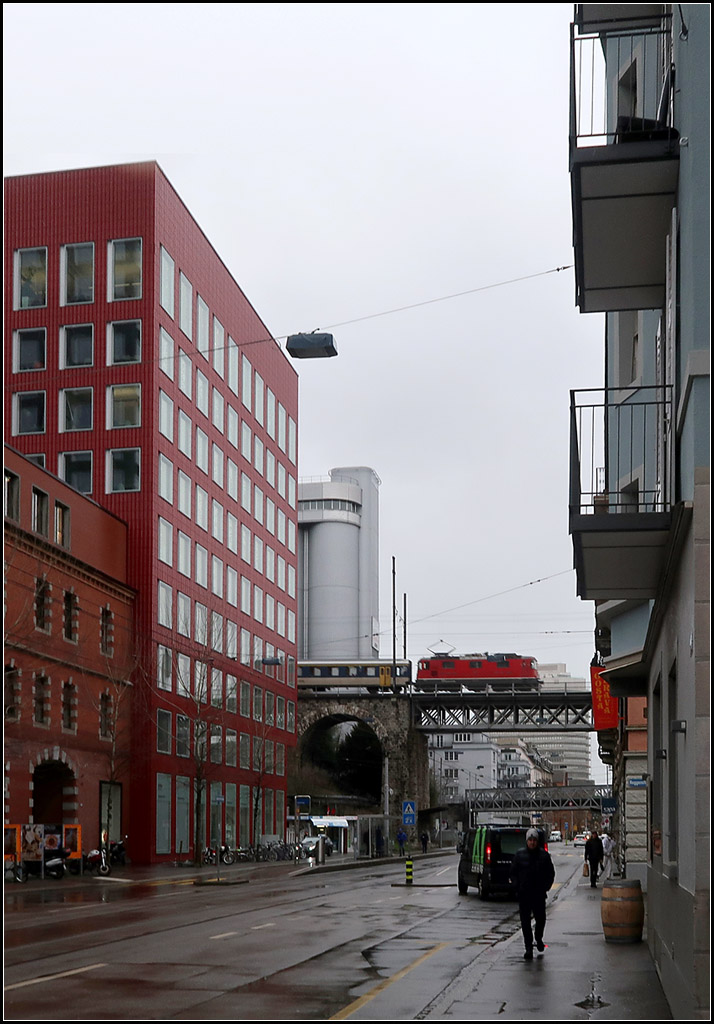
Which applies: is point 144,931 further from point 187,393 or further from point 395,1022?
point 187,393

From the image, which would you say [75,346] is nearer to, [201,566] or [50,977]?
[201,566]

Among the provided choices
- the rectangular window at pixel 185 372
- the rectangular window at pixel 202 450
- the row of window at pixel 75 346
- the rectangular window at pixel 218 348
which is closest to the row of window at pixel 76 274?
the row of window at pixel 75 346

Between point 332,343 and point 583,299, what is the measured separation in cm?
1593

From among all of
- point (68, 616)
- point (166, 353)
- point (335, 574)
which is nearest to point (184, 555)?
point (166, 353)

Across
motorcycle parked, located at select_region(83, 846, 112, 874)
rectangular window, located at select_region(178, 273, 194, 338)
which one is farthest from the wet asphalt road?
rectangular window, located at select_region(178, 273, 194, 338)

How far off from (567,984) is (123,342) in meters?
49.0

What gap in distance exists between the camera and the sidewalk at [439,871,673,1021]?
512 inches

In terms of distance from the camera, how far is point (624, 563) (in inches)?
545

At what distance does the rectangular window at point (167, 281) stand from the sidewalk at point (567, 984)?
144 feet

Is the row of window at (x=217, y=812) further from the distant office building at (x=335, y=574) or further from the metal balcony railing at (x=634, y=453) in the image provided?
the distant office building at (x=335, y=574)

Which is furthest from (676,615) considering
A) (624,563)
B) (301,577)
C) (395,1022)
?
(301,577)

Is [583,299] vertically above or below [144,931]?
above

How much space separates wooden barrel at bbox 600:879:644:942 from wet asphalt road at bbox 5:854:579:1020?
1849 millimetres

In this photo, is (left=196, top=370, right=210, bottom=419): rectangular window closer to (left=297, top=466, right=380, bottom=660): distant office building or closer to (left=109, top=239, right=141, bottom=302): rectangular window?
(left=109, top=239, right=141, bottom=302): rectangular window
